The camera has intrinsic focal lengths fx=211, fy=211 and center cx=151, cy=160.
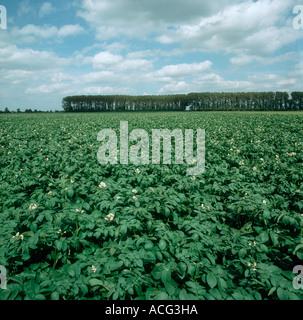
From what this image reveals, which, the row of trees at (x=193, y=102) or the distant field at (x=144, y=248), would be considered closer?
the distant field at (x=144, y=248)

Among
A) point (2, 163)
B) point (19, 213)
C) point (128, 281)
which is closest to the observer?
point (128, 281)

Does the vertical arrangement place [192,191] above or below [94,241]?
above

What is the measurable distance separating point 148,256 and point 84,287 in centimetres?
64

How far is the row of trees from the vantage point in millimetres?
65188

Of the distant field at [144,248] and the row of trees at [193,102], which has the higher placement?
the row of trees at [193,102]

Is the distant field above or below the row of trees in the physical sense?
below

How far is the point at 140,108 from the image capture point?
77188 mm

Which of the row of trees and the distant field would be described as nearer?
the distant field

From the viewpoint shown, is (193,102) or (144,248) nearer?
(144,248)

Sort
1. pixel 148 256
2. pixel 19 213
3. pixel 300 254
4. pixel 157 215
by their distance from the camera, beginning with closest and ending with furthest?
pixel 148 256
pixel 300 254
pixel 19 213
pixel 157 215

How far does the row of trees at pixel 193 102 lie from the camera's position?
65.2m

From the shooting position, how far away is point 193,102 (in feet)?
244
